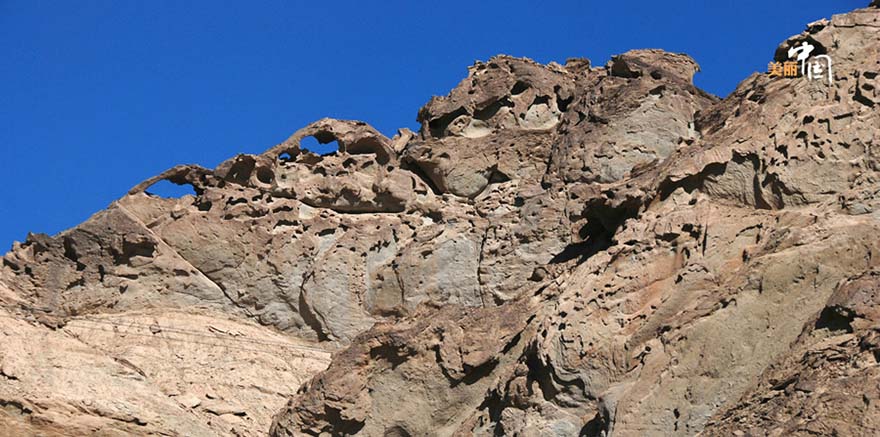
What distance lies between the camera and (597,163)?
76.1 feet

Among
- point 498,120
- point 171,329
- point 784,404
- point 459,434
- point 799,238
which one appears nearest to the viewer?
point 784,404

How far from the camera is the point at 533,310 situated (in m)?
20.1

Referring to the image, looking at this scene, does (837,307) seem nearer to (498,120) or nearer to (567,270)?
(567,270)

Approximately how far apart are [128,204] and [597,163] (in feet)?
21.1

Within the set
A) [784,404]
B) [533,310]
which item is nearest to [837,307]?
[784,404]

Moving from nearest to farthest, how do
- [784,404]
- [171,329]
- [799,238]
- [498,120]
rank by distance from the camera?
[784,404] < [799,238] < [171,329] < [498,120]

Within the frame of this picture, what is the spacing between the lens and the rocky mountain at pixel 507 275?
17.0 metres

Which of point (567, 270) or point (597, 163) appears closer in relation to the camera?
point (567, 270)

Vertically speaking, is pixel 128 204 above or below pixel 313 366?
above

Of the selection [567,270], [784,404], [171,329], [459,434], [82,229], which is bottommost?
[784,404]

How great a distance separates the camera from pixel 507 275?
2273 centimetres

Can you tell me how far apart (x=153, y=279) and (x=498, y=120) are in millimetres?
5380

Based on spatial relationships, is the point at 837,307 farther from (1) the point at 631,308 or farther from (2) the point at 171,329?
(2) the point at 171,329

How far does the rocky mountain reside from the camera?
17.0 metres
